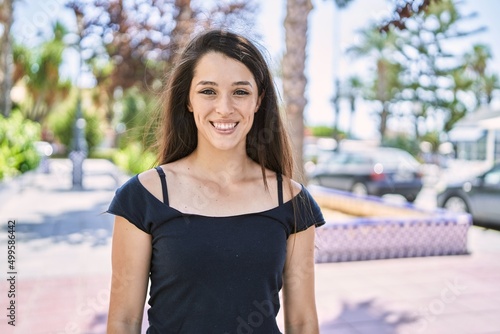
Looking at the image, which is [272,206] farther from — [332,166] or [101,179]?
[101,179]

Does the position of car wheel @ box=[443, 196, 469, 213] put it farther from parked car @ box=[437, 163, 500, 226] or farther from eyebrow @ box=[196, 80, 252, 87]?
eyebrow @ box=[196, 80, 252, 87]

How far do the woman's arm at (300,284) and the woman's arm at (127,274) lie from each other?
47 centimetres

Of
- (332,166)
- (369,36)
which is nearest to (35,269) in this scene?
(332,166)

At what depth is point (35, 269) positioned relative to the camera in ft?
20.2

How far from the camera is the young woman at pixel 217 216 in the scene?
153cm

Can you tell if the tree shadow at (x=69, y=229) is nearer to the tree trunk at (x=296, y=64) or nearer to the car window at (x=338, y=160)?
the tree trunk at (x=296, y=64)

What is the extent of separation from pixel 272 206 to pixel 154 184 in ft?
1.24

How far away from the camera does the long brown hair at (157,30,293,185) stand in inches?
66.5

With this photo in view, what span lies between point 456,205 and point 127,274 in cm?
983

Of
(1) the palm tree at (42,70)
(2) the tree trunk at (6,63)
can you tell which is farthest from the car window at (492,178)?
(1) the palm tree at (42,70)

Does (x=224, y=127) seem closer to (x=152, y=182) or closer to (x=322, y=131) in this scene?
(x=152, y=182)

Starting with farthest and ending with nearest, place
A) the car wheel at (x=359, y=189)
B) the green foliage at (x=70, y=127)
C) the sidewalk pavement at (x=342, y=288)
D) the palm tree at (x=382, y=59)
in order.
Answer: the palm tree at (x=382, y=59), the green foliage at (x=70, y=127), the car wheel at (x=359, y=189), the sidewalk pavement at (x=342, y=288)

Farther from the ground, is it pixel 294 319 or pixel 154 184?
pixel 154 184

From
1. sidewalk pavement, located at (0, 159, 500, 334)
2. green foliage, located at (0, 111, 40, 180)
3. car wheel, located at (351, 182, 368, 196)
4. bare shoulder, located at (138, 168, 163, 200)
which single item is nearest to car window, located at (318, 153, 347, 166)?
car wheel, located at (351, 182, 368, 196)
